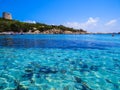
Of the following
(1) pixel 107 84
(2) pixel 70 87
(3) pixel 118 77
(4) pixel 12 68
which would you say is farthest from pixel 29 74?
(3) pixel 118 77

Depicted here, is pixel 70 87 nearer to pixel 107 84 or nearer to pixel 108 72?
pixel 107 84

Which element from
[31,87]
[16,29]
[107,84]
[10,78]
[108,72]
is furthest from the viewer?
[16,29]

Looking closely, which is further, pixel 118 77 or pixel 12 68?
pixel 12 68

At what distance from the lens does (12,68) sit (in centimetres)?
1595

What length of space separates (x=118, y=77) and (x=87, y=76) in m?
2.39

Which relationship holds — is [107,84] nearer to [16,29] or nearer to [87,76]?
[87,76]

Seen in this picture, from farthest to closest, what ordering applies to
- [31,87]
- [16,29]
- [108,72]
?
[16,29], [108,72], [31,87]

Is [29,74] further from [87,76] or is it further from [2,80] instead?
[87,76]

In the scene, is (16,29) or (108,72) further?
(16,29)

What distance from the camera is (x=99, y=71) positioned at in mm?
15250

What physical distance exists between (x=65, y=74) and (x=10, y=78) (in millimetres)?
4222

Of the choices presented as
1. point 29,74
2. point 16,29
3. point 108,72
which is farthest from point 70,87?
point 16,29

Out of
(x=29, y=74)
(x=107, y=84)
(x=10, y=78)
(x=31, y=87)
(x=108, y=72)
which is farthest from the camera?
(x=108, y=72)

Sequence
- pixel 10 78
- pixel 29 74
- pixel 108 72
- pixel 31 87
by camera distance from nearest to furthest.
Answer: pixel 31 87, pixel 10 78, pixel 29 74, pixel 108 72
